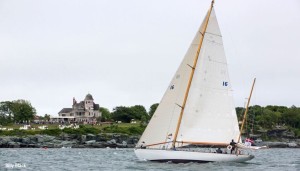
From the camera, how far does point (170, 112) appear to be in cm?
5634

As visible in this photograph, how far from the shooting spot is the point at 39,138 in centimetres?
12669

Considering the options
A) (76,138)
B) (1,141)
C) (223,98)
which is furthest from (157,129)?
(76,138)

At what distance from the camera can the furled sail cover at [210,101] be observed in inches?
2216

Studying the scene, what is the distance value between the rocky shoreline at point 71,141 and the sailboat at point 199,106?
6626 centimetres

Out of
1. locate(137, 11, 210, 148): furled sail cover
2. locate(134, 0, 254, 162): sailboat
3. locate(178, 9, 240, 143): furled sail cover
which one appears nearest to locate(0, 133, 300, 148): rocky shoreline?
locate(137, 11, 210, 148): furled sail cover

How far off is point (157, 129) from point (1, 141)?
2745 inches

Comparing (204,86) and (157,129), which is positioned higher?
(204,86)

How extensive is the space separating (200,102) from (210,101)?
3.06ft

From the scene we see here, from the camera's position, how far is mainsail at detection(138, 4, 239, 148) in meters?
56.2

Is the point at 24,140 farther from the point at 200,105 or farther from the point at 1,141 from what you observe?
the point at 200,105

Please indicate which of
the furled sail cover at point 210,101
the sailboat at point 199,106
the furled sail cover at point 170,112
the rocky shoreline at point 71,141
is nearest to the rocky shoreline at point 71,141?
the rocky shoreline at point 71,141

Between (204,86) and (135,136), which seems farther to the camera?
(135,136)

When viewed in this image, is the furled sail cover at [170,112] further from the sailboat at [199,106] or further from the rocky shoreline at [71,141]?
the rocky shoreline at [71,141]

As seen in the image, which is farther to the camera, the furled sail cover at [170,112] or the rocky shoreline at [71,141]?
the rocky shoreline at [71,141]
